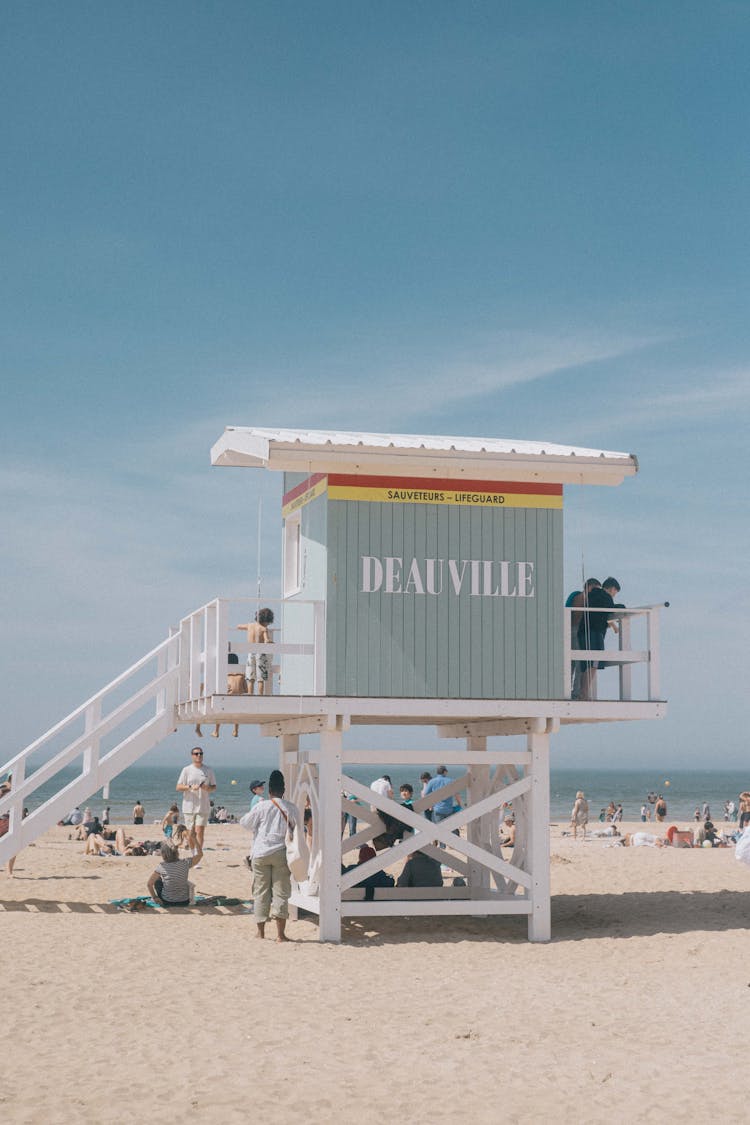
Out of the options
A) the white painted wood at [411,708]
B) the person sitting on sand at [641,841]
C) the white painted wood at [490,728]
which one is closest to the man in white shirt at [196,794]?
the white painted wood at [411,708]

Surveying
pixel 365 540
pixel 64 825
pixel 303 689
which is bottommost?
pixel 64 825

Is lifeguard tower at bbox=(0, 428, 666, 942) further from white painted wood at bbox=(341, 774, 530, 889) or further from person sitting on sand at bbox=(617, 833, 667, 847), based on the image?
person sitting on sand at bbox=(617, 833, 667, 847)

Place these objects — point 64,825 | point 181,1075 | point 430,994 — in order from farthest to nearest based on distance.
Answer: point 64,825 → point 430,994 → point 181,1075

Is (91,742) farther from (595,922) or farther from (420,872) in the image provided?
(595,922)

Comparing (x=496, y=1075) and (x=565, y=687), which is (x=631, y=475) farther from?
(x=496, y=1075)

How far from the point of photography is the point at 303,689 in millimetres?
15250

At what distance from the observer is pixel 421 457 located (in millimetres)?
14820

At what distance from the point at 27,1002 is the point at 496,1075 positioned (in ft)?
13.7

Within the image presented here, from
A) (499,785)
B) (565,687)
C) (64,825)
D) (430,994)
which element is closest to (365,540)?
(565,687)

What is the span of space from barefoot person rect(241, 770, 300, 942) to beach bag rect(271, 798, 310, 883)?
110 mm

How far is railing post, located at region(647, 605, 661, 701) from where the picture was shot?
15.4 meters

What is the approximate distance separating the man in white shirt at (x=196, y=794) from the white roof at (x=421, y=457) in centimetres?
505

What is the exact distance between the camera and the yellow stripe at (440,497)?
589 inches

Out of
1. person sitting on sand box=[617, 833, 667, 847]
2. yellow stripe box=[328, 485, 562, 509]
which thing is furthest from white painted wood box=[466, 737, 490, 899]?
person sitting on sand box=[617, 833, 667, 847]
